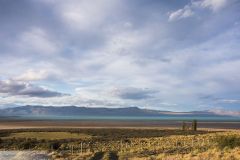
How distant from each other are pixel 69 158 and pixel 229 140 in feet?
50.4

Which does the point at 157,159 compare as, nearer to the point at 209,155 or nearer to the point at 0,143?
the point at 209,155

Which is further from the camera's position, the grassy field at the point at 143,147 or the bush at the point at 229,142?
the bush at the point at 229,142

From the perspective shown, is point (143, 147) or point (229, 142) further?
point (143, 147)

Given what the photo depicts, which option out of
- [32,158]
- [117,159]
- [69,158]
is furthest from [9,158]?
[117,159]

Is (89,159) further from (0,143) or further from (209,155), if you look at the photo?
(0,143)

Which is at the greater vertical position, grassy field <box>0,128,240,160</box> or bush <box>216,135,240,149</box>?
bush <box>216,135,240,149</box>

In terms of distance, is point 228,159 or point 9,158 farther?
point 9,158

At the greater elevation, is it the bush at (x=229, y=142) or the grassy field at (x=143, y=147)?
the bush at (x=229, y=142)

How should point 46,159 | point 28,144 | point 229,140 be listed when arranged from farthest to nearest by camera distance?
point 28,144
point 229,140
point 46,159

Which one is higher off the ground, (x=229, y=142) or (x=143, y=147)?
(x=229, y=142)

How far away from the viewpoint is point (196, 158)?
2780cm

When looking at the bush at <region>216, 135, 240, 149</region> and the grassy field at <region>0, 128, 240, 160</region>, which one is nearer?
the grassy field at <region>0, 128, 240, 160</region>

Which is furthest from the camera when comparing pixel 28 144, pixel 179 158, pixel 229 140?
pixel 28 144

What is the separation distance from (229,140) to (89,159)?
13856mm
